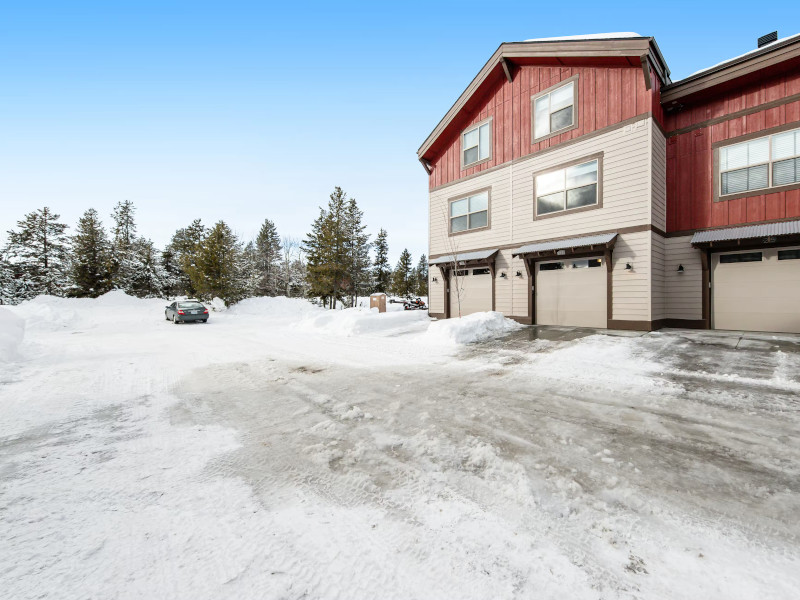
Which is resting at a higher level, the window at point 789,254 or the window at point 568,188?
the window at point 568,188

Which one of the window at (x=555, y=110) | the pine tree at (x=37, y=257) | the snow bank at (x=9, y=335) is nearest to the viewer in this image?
the snow bank at (x=9, y=335)

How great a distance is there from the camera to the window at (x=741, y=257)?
9.01 m

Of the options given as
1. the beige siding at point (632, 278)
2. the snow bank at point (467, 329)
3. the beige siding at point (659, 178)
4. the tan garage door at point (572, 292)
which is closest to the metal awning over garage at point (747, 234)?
the beige siding at point (659, 178)

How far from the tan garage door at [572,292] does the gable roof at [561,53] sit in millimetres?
6238

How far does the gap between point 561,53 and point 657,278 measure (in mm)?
8130

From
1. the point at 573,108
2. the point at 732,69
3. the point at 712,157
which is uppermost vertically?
the point at 573,108

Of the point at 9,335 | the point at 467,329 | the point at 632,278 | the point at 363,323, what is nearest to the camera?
the point at 9,335

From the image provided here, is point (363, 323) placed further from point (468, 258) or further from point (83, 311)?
point (83, 311)

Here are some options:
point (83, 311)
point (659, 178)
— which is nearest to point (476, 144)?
point (659, 178)

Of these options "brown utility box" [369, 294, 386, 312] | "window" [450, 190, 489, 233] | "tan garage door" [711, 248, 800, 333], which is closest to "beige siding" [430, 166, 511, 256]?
"window" [450, 190, 489, 233]

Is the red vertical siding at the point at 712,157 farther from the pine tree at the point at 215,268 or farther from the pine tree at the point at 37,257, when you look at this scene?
the pine tree at the point at 37,257

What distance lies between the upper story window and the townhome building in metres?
0.03

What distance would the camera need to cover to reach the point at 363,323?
38.7 ft

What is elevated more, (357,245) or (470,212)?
(357,245)
